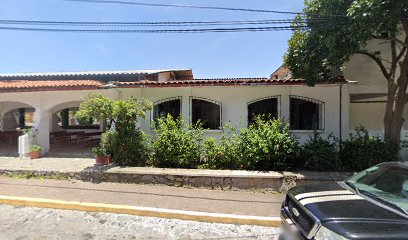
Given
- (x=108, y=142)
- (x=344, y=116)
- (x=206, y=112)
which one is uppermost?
(x=206, y=112)

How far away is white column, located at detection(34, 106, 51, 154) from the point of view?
33.4 ft

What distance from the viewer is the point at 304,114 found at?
936 cm

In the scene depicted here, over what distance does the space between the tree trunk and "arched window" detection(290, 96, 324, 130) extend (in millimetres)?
1974

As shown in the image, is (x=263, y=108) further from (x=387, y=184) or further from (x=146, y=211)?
(x=387, y=184)

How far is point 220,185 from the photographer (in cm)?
680

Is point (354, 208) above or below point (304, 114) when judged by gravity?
below

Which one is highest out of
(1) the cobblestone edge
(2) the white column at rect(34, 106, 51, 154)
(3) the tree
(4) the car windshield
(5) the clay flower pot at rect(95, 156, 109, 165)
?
(3) the tree

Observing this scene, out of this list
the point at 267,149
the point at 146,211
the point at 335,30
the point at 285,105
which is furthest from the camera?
the point at 285,105

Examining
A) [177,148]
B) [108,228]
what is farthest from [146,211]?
[177,148]

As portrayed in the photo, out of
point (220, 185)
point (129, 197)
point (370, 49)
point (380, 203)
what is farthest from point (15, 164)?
point (370, 49)

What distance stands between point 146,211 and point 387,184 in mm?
3883

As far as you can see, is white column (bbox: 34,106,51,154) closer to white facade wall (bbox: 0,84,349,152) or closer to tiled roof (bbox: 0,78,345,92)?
white facade wall (bbox: 0,84,349,152)

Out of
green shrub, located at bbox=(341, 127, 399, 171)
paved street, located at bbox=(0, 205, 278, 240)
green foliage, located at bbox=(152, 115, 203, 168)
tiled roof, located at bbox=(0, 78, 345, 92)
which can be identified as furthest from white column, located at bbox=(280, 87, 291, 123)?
paved street, located at bbox=(0, 205, 278, 240)

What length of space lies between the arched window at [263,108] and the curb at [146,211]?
488 cm
